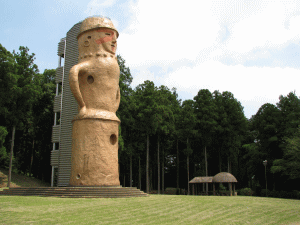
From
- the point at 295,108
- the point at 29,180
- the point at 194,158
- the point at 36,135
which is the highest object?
the point at 295,108

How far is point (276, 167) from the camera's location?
28.9 meters


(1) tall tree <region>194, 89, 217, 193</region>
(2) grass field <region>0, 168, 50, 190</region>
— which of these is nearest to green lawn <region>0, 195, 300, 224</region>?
(2) grass field <region>0, 168, 50, 190</region>

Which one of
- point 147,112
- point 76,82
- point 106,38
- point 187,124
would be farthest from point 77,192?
point 187,124

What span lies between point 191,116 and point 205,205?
22.7 meters

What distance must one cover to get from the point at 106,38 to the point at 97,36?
0.55 meters

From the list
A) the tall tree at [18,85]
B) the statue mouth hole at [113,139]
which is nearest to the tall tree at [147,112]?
the tall tree at [18,85]

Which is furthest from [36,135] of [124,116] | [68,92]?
[124,116]

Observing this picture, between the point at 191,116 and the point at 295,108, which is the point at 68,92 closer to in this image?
the point at 191,116

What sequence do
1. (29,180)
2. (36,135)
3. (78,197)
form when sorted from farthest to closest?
1. (36,135)
2. (29,180)
3. (78,197)

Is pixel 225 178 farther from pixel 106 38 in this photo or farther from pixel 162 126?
pixel 106 38

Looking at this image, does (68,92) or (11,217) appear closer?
(11,217)

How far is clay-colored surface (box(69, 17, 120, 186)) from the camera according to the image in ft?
53.5

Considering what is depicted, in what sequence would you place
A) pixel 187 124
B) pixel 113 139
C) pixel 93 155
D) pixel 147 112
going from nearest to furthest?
pixel 93 155
pixel 113 139
pixel 147 112
pixel 187 124

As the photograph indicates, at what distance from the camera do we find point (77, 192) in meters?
14.0
